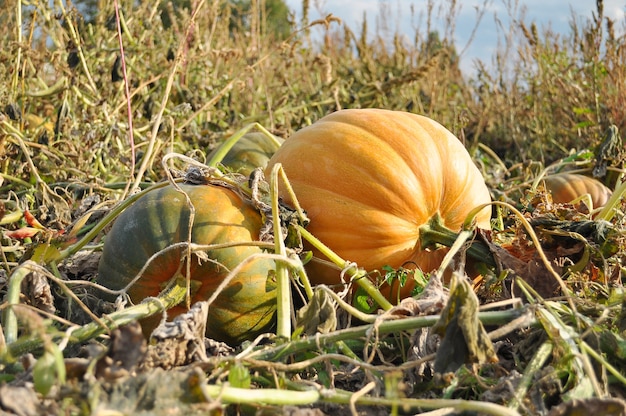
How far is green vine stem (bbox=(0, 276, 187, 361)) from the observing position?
1.17 metres

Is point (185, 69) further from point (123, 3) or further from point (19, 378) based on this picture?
point (19, 378)

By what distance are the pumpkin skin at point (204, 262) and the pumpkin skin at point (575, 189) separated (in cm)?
182

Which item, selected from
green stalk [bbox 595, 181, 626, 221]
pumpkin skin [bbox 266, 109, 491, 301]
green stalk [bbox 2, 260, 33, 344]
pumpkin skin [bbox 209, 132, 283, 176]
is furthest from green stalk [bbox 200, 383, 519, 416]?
pumpkin skin [bbox 209, 132, 283, 176]

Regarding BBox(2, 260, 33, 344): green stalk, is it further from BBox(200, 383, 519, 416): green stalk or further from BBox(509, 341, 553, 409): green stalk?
BBox(509, 341, 553, 409): green stalk

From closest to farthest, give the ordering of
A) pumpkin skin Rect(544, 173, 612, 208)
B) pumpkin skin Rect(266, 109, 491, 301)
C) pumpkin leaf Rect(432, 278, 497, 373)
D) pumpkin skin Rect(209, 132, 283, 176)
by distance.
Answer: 1. pumpkin leaf Rect(432, 278, 497, 373)
2. pumpkin skin Rect(266, 109, 491, 301)
3. pumpkin skin Rect(209, 132, 283, 176)
4. pumpkin skin Rect(544, 173, 612, 208)

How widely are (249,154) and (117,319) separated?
1.38 meters

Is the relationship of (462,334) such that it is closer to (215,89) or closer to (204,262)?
(204,262)

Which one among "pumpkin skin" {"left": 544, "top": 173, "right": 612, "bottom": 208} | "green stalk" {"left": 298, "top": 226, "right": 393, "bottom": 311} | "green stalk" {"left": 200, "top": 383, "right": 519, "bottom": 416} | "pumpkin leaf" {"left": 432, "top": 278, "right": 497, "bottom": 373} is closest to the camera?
"green stalk" {"left": 200, "top": 383, "right": 519, "bottom": 416}

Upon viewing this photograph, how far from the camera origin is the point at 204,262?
157cm

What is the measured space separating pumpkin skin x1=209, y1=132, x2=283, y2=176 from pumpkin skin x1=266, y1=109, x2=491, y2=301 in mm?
711

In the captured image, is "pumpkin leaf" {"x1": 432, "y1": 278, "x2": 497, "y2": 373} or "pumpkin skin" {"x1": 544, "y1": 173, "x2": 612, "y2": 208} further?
"pumpkin skin" {"x1": 544, "y1": 173, "x2": 612, "y2": 208}

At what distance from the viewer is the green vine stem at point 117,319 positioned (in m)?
1.17

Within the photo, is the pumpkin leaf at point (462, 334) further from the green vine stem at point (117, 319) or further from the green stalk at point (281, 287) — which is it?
the green vine stem at point (117, 319)

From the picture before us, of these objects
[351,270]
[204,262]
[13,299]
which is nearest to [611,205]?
[351,270]
